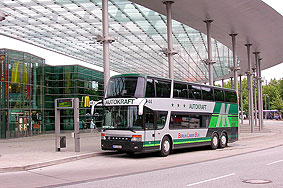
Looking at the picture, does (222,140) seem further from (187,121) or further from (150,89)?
(150,89)

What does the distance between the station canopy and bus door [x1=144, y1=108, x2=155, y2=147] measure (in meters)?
6.43

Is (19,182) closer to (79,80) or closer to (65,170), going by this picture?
(65,170)

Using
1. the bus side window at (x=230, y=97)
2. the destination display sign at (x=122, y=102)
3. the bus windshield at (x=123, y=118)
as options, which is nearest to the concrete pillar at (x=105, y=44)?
the destination display sign at (x=122, y=102)

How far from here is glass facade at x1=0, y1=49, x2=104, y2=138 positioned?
103ft

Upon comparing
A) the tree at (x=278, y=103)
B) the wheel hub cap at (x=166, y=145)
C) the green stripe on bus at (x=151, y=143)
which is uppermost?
the tree at (x=278, y=103)

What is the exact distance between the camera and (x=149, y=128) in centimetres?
1705

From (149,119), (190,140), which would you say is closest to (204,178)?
(149,119)

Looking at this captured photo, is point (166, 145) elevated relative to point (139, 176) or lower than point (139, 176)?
elevated

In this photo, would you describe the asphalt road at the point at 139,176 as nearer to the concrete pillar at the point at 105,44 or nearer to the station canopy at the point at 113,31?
the concrete pillar at the point at 105,44

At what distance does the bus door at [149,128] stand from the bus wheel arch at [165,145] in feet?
2.83

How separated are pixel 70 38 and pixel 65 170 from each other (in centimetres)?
3206

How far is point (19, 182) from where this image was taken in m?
10.4

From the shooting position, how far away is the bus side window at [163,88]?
1778 cm

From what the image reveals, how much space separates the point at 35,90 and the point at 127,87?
21.9 m
